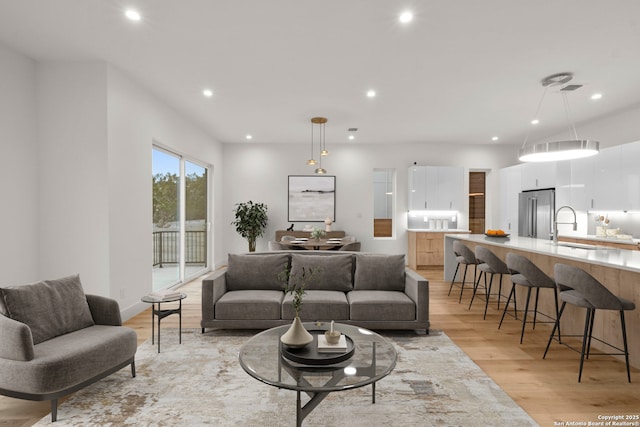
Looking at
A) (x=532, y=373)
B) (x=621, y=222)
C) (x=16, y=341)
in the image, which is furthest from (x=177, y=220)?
(x=621, y=222)

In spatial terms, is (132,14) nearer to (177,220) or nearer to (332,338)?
(332,338)

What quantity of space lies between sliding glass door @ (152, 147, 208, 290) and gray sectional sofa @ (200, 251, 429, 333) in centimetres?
198

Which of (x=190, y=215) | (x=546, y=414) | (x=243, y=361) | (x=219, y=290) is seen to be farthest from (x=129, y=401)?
(x=190, y=215)

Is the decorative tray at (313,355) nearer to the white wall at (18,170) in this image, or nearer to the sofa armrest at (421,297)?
the sofa armrest at (421,297)

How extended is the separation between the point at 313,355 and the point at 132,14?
9.92 feet

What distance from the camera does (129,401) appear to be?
Result: 2369 millimetres

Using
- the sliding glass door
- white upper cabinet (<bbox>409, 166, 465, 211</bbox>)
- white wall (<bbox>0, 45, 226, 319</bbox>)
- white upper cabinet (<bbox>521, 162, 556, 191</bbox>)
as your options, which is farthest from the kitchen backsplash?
white wall (<bbox>0, 45, 226, 319</bbox>)

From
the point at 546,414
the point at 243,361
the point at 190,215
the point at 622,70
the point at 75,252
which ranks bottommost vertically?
the point at 546,414

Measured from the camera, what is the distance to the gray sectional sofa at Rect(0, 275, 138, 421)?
2.09 m

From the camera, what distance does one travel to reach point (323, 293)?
12.6ft

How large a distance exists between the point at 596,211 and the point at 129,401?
6.97m

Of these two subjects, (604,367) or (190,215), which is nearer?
(604,367)

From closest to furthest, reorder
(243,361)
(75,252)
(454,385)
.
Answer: (243,361), (454,385), (75,252)

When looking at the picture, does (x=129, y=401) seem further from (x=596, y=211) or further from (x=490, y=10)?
(x=596, y=211)
